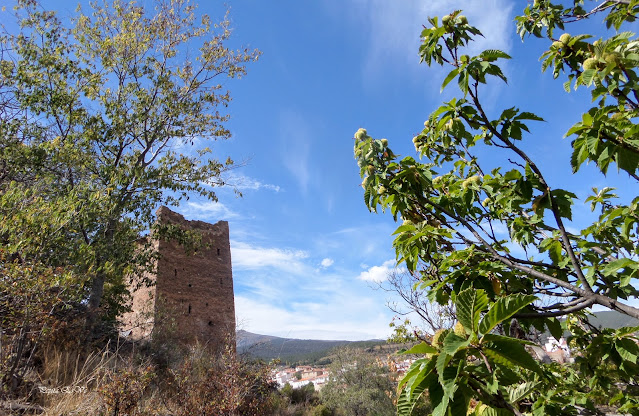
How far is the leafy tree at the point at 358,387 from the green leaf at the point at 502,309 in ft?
42.5

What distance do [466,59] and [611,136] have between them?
58 centimetres

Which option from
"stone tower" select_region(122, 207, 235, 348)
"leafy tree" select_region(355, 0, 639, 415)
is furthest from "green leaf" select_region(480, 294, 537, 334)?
"stone tower" select_region(122, 207, 235, 348)

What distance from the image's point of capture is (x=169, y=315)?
1227cm

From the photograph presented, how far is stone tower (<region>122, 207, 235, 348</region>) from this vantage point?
1230 centimetres

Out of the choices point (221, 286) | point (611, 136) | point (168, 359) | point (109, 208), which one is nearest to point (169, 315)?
point (168, 359)

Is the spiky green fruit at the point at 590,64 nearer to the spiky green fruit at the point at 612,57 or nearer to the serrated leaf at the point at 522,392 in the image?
the spiky green fruit at the point at 612,57

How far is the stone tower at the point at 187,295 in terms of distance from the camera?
484 inches

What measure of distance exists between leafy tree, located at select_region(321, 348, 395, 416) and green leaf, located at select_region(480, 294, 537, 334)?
42.5 feet

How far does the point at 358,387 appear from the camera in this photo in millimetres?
13906

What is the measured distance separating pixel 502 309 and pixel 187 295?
50.5 feet

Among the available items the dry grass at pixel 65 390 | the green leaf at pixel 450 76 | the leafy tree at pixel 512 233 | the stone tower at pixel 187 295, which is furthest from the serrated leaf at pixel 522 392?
the stone tower at pixel 187 295

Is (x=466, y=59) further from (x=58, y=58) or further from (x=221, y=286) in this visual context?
(x=221, y=286)

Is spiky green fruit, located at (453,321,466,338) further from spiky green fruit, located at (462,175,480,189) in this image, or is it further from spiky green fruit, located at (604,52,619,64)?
spiky green fruit, located at (604,52,619,64)

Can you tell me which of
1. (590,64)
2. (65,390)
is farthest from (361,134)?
(65,390)
